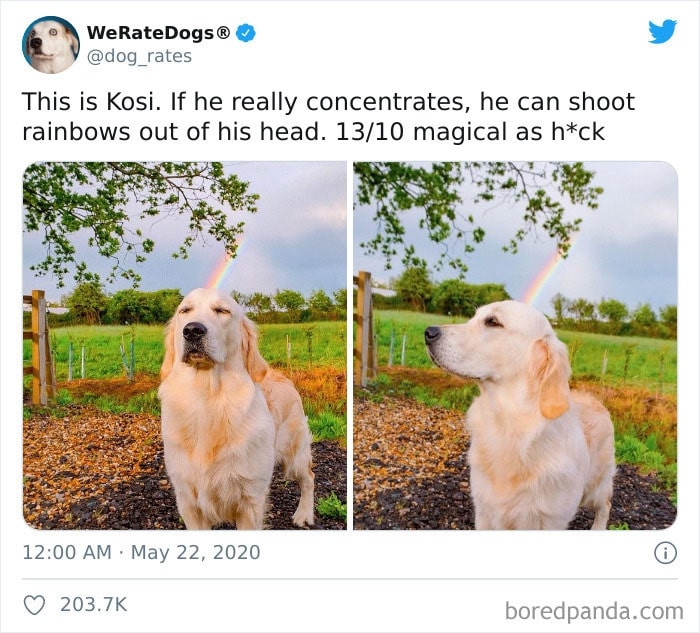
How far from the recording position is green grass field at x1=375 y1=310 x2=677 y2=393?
10.3 feet

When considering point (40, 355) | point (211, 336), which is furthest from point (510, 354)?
point (40, 355)

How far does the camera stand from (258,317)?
317 cm

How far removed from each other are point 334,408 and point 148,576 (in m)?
1.20

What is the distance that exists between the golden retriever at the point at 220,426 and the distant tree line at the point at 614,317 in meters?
1.46

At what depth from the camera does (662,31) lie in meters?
3.07

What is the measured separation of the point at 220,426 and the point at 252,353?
1.23ft

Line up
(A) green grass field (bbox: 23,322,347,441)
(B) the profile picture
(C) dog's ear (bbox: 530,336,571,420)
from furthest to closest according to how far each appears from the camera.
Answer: (A) green grass field (bbox: 23,322,347,441)
(B) the profile picture
(C) dog's ear (bbox: 530,336,571,420)

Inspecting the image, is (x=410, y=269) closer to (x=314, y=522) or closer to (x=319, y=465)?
(x=319, y=465)

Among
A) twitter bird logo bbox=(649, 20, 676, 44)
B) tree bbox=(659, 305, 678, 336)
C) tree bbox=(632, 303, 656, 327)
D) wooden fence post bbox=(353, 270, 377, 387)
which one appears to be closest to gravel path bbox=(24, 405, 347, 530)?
wooden fence post bbox=(353, 270, 377, 387)

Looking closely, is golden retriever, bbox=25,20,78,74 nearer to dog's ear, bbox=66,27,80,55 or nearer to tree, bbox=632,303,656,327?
dog's ear, bbox=66,27,80,55

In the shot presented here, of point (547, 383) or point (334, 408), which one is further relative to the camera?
point (334, 408)

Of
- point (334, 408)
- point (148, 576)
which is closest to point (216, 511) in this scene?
point (148, 576)

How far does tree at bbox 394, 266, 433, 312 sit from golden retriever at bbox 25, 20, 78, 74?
1889 millimetres

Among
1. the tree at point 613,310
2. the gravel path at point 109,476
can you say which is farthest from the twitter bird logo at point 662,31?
the gravel path at point 109,476
